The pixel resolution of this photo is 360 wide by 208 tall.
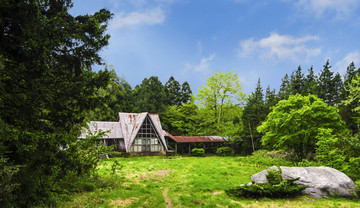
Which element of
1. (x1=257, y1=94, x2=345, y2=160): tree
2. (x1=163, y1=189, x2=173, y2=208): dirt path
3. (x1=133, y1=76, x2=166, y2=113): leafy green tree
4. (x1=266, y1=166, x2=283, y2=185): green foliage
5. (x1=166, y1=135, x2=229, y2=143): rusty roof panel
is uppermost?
(x1=133, y1=76, x2=166, y2=113): leafy green tree

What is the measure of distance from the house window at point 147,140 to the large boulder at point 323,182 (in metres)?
19.4

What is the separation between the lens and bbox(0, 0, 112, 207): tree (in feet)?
18.7

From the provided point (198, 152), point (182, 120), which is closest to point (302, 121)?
point (198, 152)

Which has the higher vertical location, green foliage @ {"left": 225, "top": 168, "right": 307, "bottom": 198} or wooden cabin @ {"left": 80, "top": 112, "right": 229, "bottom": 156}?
wooden cabin @ {"left": 80, "top": 112, "right": 229, "bottom": 156}

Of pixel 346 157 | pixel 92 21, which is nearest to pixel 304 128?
pixel 346 157

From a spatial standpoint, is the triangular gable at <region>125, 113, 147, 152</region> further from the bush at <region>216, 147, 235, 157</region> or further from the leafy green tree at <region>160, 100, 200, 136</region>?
the bush at <region>216, 147, 235, 157</region>

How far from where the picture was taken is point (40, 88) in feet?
19.4

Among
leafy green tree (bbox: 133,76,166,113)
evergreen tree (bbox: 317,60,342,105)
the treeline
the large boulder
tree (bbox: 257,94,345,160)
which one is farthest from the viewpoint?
leafy green tree (bbox: 133,76,166,113)

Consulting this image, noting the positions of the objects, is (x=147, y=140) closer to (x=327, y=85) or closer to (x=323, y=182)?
(x=323, y=182)

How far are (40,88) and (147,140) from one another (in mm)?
23769

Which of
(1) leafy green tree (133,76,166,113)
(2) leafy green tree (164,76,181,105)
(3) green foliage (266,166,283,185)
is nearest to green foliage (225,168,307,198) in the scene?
(3) green foliage (266,166,283,185)

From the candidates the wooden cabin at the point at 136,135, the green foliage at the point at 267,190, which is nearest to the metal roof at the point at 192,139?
the wooden cabin at the point at 136,135

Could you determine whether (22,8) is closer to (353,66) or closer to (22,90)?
(22,90)

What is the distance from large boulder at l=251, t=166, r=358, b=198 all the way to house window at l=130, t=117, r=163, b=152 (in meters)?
19.4
